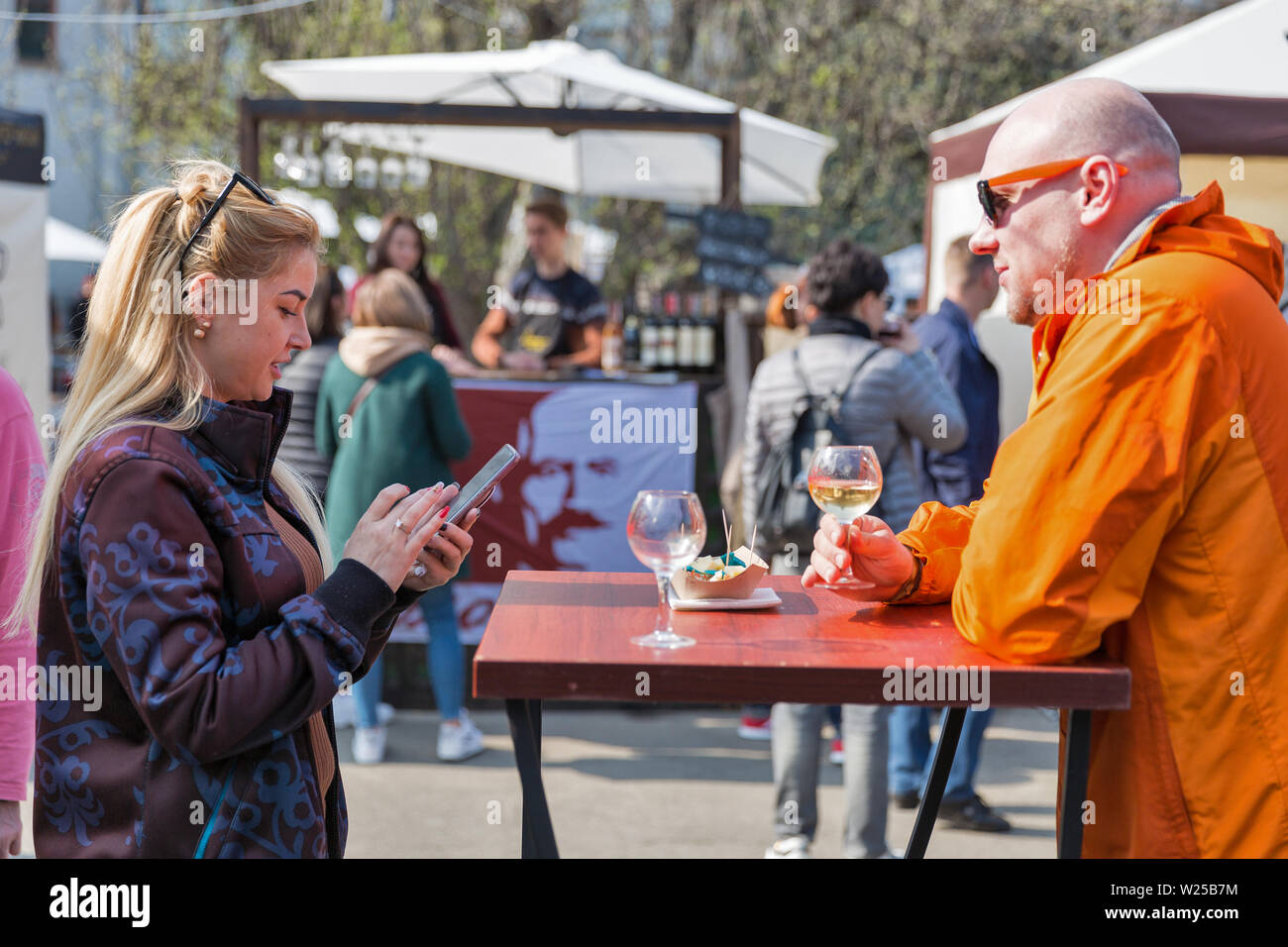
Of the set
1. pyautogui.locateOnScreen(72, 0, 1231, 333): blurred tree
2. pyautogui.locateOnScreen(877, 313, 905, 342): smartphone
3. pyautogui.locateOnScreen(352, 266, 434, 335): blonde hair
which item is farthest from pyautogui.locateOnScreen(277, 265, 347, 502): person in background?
pyautogui.locateOnScreen(72, 0, 1231, 333): blurred tree

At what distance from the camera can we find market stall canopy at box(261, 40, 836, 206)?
7883mm

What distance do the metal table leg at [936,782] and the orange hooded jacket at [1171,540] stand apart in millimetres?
512

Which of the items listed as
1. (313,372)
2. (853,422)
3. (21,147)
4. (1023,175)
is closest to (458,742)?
(313,372)

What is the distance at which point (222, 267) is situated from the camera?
190 cm

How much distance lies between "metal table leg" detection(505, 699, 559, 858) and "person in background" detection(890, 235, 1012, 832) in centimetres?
313

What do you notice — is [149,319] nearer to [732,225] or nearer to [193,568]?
[193,568]

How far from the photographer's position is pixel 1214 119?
502cm

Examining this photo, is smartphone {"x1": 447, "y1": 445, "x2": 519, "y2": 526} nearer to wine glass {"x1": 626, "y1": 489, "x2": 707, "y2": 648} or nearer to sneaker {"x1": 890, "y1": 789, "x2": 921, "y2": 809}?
wine glass {"x1": 626, "y1": 489, "x2": 707, "y2": 648}

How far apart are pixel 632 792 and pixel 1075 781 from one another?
3.41 meters

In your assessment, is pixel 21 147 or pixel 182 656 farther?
pixel 21 147

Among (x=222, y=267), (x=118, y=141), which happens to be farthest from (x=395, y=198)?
(x=222, y=267)

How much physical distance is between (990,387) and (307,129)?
8971 millimetres
